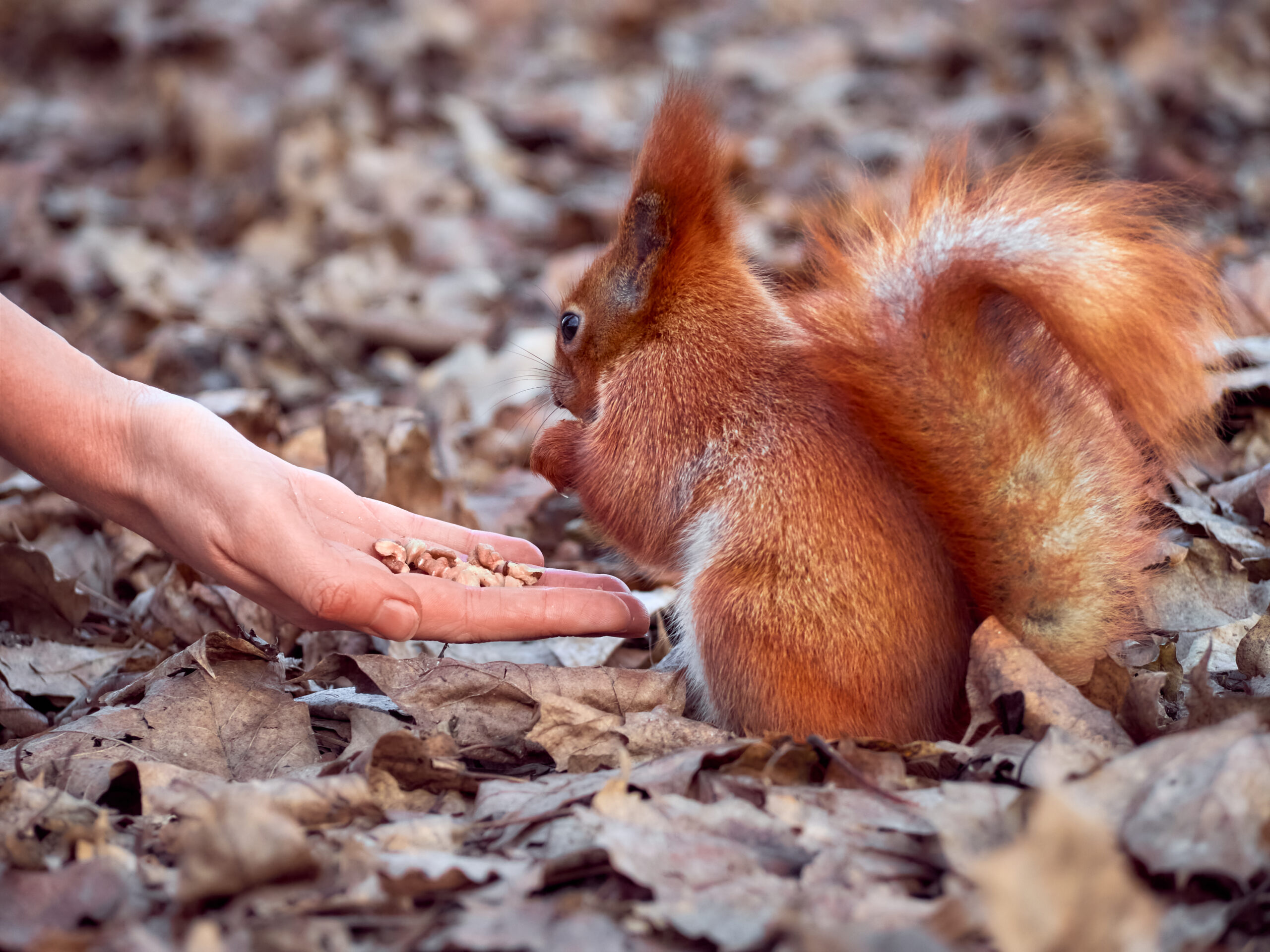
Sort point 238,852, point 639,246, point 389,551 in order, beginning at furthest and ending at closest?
point 639,246 < point 389,551 < point 238,852

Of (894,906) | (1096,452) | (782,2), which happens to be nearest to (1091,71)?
(782,2)

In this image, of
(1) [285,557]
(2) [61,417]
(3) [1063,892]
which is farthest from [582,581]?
(3) [1063,892]

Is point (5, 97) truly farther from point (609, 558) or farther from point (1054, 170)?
point (1054, 170)

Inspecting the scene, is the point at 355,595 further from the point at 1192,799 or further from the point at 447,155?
the point at 447,155

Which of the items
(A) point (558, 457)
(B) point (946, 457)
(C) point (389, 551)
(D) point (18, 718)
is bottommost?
(D) point (18, 718)

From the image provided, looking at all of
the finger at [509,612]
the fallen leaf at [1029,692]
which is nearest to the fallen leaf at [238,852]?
the finger at [509,612]

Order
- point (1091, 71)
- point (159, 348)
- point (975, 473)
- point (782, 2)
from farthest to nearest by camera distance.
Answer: point (782, 2) → point (1091, 71) → point (159, 348) → point (975, 473)

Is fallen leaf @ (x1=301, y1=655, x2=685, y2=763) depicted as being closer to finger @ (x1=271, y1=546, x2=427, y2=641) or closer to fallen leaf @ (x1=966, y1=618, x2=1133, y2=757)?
finger @ (x1=271, y1=546, x2=427, y2=641)
